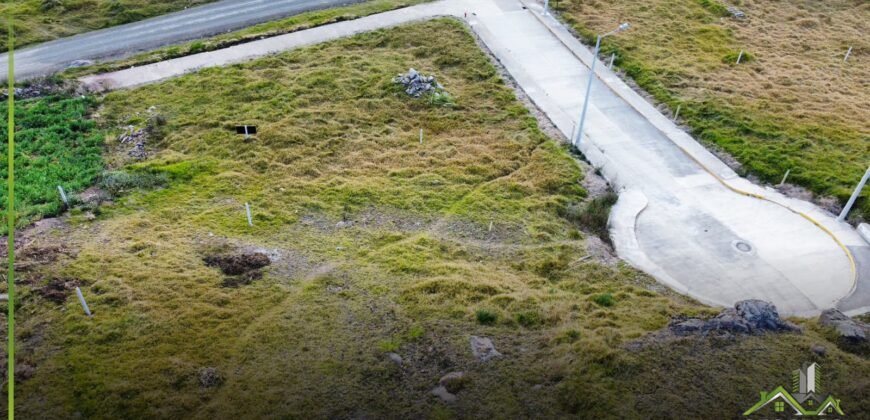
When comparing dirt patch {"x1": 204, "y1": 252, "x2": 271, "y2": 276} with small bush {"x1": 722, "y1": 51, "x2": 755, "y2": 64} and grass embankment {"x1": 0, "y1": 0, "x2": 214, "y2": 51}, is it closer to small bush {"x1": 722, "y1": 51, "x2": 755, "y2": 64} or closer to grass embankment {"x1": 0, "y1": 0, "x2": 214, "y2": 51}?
grass embankment {"x1": 0, "y1": 0, "x2": 214, "y2": 51}

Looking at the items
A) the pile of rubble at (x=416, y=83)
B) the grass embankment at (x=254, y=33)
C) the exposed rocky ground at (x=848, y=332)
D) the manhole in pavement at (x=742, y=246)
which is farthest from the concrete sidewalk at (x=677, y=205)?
the pile of rubble at (x=416, y=83)

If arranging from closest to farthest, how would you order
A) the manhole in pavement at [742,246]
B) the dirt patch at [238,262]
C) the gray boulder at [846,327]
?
1. the gray boulder at [846,327]
2. the dirt patch at [238,262]
3. the manhole in pavement at [742,246]

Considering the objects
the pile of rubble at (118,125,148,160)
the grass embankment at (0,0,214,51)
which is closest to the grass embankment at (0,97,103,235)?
the pile of rubble at (118,125,148,160)

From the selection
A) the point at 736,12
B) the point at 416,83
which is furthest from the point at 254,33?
the point at 736,12

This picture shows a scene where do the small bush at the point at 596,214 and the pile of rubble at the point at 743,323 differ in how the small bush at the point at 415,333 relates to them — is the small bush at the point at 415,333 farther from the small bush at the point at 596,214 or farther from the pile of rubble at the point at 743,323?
the small bush at the point at 596,214

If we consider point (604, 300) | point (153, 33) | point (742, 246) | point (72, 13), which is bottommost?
point (742, 246)

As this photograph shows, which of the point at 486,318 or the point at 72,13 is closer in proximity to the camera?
the point at 486,318

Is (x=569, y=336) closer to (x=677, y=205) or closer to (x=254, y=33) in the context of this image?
(x=677, y=205)
